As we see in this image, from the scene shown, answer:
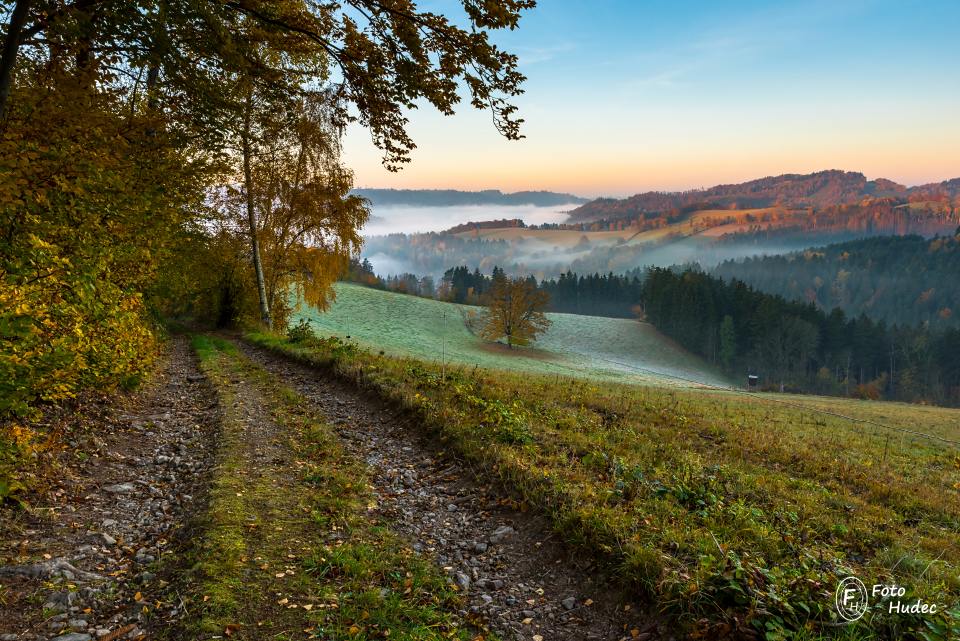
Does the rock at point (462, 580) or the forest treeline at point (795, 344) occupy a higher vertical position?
the rock at point (462, 580)

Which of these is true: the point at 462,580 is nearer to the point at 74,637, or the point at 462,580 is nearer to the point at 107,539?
the point at 74,637

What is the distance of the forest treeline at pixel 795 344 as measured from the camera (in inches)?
4097

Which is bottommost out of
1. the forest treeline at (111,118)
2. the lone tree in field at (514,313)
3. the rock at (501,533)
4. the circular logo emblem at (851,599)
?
the lone tree in field at (514,313)

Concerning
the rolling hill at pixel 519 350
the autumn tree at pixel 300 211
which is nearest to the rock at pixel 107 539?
the autumn tree at pixel 300 211

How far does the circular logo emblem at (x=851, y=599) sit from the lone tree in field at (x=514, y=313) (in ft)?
203

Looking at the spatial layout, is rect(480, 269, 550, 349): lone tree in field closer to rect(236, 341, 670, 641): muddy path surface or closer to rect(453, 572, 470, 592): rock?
rect(236, 341, 670, 641): muddy path surface

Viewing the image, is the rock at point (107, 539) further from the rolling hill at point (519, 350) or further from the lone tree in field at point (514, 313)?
the lone tree in field at point (514, 313)

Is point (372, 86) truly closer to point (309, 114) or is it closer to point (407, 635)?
point (407, 635)

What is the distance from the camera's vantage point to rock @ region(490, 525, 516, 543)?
21.5 ft

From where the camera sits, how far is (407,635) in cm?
439

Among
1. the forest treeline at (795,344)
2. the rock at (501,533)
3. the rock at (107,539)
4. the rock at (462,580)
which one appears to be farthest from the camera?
the forest treeline at (795,344)

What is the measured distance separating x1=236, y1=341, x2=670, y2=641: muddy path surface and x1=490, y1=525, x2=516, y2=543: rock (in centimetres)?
1

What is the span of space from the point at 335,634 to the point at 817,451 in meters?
14.3

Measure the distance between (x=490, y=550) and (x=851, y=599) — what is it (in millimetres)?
3826
